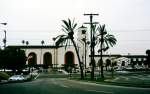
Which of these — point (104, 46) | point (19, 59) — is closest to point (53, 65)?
point (19, 59)

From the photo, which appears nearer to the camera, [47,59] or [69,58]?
[69,58]

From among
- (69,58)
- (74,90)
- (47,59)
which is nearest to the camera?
(74,90)

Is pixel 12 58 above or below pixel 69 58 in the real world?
below

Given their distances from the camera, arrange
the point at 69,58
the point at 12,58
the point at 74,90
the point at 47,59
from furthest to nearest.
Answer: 1. the point at 47,59
2. the point at 69,58
3. the point at 12,58
4. the point at 74,90

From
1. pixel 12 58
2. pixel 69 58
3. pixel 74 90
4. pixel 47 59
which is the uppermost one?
pixel 69 58

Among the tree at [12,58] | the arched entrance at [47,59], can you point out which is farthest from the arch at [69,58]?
the tree at [12,58]

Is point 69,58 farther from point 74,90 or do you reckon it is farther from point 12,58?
point 74,90

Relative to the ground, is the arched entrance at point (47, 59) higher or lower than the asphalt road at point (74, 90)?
higher

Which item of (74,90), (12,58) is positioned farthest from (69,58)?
(74,90)

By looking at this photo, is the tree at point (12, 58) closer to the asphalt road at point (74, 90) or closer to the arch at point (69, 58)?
the asphalt road at point (74, 90)

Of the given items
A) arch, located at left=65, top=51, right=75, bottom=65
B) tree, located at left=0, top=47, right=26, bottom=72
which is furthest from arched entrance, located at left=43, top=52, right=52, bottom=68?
→ tree, located at left=0, top=47, right=26, bottom=72

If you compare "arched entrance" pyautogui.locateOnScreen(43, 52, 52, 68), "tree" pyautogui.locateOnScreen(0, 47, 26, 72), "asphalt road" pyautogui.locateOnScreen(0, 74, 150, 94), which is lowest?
"asphalt road" pyautogui.locateOnScreen(0, 74, 150, 94)

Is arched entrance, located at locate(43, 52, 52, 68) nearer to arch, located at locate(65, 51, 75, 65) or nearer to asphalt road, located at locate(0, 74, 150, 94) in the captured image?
arch, located at locate(65, 51, 75, 65)

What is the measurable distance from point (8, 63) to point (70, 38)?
24.1 meters
